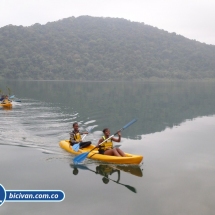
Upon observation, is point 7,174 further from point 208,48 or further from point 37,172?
point 208,48

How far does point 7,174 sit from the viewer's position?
8.16 m

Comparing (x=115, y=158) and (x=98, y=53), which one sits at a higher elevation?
(x=98, y=53)

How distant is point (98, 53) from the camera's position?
107312 millimetres

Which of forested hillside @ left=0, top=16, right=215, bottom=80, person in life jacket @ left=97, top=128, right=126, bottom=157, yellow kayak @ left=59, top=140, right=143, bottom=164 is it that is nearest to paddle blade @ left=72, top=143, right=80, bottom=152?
yellow kayak @ left=59, top=140, right=143, bottom=164

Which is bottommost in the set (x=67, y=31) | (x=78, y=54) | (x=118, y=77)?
(x=118, y=77)

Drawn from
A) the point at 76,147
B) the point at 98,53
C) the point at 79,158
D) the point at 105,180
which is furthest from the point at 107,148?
the point at 98,53

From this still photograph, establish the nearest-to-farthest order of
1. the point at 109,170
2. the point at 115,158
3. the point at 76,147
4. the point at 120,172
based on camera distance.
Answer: the point at 120,172
the point at 109,170
the point at 115,158
the point at 76,147

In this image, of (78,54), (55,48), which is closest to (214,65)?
(78,54)

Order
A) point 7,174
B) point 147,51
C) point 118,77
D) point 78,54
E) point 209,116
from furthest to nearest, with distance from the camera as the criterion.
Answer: point 147,51, point 78,54, point 118,77, point 209,116, point 7,174

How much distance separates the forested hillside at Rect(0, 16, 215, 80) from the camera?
90625 mm

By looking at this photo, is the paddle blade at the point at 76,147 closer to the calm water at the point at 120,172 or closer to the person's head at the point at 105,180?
the calm water at the point at 120,172

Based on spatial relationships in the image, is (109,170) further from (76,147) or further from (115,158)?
(76,147)

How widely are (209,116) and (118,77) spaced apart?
7769 centimetres

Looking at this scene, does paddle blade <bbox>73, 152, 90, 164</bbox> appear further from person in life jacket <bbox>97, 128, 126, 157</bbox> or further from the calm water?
person in life jacket <bbox>97, 128, 126, 157</bbox>
